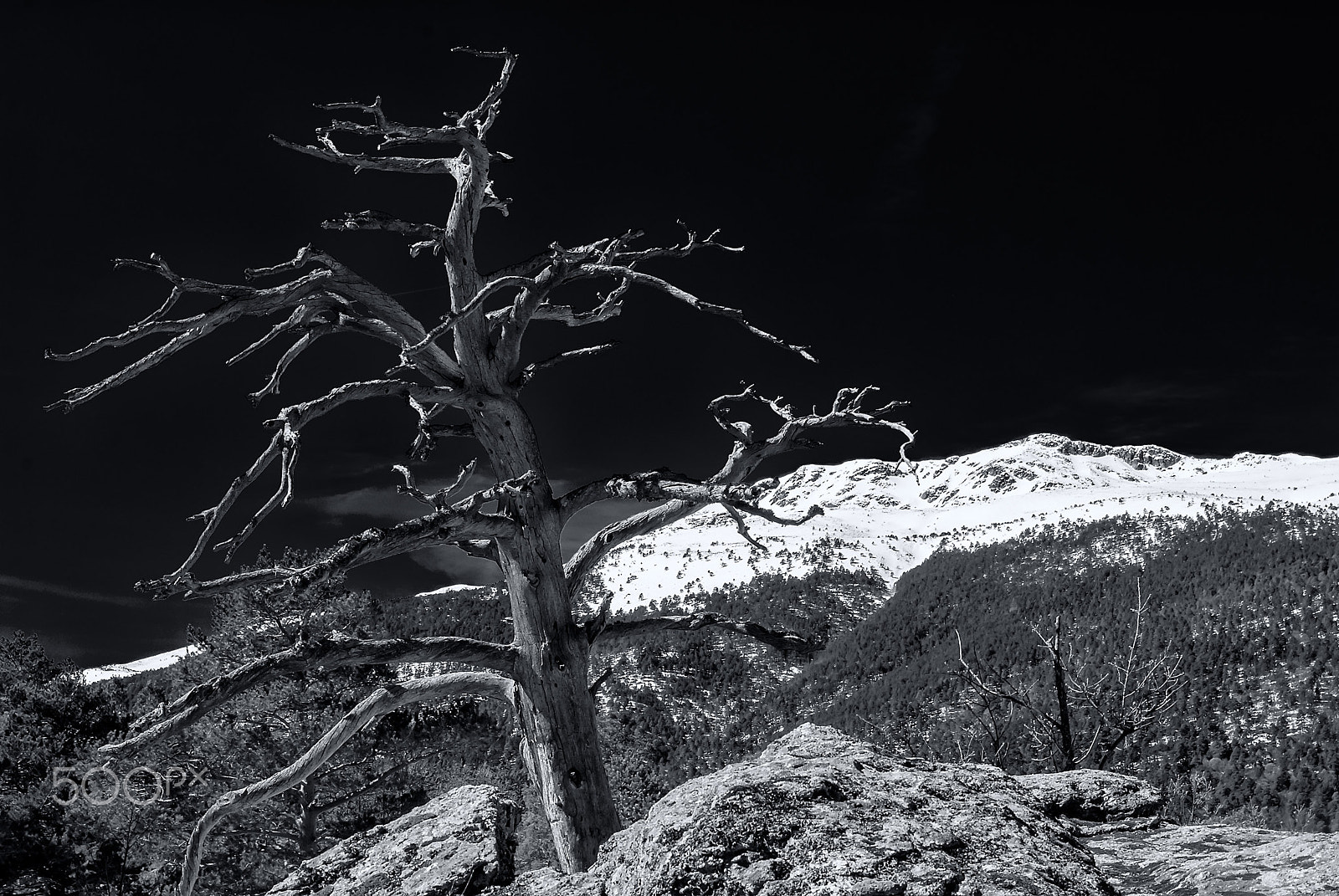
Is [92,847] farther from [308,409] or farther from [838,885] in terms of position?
[838,885]

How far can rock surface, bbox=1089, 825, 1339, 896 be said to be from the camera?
125 inches

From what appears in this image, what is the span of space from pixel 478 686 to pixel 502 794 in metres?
0.93

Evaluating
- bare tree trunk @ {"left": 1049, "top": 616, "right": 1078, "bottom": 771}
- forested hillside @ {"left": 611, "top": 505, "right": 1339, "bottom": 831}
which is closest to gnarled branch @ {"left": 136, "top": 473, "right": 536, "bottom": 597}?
bare tree trunk @ {"left": 1049, "top": 616, "right": 1078, "bottom": 771}

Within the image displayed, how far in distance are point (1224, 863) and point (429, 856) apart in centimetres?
356

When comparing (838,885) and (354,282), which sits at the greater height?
(354,282)

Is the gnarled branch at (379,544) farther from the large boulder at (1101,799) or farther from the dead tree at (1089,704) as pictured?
the dead tree at (1089,704)

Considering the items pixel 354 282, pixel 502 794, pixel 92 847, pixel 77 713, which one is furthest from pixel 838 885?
pixel 77 713

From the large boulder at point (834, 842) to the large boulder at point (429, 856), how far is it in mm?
893

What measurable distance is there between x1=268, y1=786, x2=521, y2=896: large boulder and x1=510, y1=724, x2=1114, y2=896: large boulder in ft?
2.93

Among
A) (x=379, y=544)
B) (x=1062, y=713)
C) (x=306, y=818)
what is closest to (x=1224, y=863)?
(x=379, y=544)

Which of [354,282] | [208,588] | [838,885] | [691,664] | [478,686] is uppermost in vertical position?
[691,664]

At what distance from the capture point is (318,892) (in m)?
4.26

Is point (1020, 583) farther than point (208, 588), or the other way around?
point (1020, 583)

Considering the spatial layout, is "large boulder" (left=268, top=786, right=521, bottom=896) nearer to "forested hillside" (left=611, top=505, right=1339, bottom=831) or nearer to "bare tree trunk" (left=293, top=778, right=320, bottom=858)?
"forested hillside" (left=611, top=505, right=1339, bottom=831)
